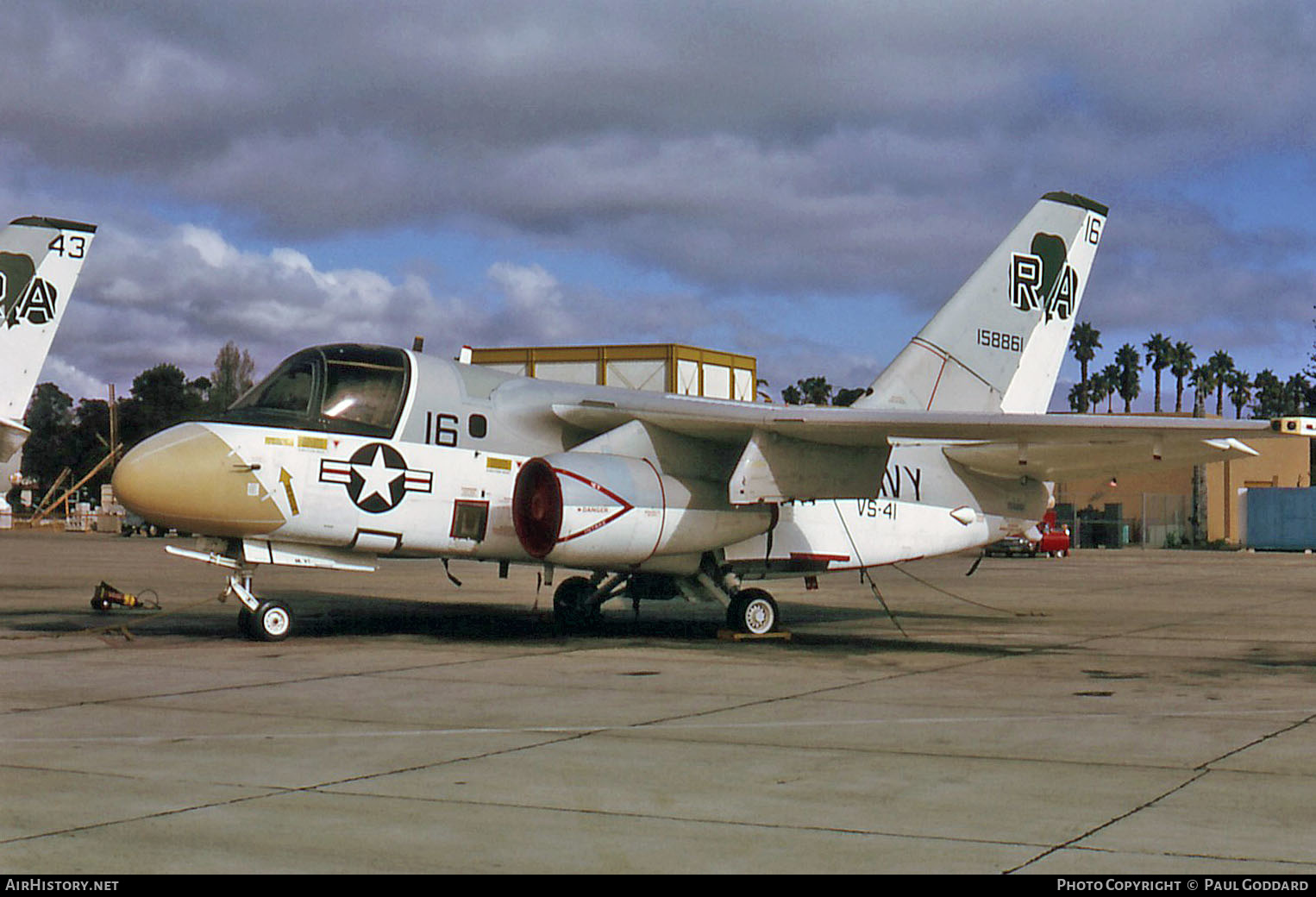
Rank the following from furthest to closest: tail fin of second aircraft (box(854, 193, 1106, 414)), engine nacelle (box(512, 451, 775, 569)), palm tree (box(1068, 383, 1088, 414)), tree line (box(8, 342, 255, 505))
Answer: palm tree (box(1068, 383, 1088, 414)), tree line (box(8, 342, 255, 505)), tail fin of second aircraft (box(854, 193, 1106, 414)), engine nacelle (box(512, 451, 775, 569))

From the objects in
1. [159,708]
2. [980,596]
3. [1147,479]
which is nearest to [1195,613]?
→ [980,596]

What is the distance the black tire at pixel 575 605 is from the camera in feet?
60.2

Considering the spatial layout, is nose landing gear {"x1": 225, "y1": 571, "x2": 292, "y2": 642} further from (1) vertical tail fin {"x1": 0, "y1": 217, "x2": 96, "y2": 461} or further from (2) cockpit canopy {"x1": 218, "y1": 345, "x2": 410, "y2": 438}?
(1) vertical tail fin {"x1": 0, "y1": 217, "x2": 96, "y2": 461}

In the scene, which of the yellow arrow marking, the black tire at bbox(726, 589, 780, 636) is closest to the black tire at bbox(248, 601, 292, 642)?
the yellow arrow marking

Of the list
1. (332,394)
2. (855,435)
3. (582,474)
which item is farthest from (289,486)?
(855,435)

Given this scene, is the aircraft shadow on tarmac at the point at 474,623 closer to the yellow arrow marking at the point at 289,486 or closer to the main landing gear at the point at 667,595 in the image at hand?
the main landing gear at the point at 667,595

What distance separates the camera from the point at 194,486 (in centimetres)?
1414

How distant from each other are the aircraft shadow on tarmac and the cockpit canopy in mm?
2883

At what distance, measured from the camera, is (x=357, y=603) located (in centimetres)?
2266

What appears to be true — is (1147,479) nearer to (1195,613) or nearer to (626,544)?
(1195,613)

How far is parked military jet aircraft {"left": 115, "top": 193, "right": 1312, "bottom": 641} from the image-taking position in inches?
572

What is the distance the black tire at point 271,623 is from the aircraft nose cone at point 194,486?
3.78ft

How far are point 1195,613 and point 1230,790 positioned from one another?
15.5m

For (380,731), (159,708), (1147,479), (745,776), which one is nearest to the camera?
(745,776)
